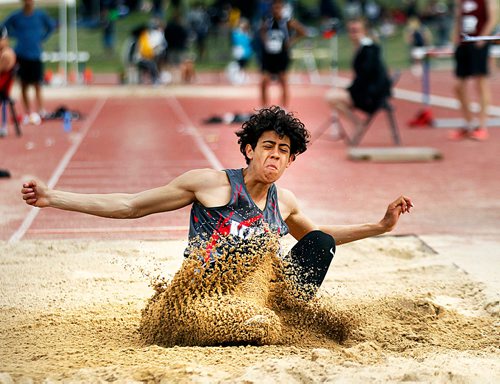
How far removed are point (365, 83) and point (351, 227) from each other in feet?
24.3

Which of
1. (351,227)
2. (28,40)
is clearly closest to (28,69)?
(28,40)

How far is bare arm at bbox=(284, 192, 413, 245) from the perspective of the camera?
4.88 meters

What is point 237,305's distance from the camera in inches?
174

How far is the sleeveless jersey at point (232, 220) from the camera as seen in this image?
4566 mm

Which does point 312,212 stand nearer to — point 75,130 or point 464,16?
point 464,16

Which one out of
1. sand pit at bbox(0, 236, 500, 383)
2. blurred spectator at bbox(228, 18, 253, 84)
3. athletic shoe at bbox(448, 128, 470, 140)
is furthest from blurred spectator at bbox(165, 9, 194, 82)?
sand pit at bbox(0, 236, 500, 383)

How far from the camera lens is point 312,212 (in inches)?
320

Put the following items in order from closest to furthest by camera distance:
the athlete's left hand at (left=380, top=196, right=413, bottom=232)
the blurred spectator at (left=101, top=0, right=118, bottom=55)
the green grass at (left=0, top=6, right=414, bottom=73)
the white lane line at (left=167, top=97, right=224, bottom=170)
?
1. the athlete's left hand at (left=380, top=196, right=413, bottom=232)
2. the white lane line at (left=167, top=97, right=224, bottom=170)
3. the blurred spectator at (left=101, top=0, right=118, bottom=55)
4. the green grass at (left=0, top=6, right=414, bottom=73)

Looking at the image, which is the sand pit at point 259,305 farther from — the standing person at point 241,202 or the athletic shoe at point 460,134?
the athletic shoe at point 460,134

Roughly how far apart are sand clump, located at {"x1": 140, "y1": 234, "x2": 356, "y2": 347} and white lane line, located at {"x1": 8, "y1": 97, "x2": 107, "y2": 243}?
8.89ft

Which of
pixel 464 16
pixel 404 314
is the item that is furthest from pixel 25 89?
pixel 404 314

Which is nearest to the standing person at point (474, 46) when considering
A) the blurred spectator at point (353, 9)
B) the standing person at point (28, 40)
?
the standing person at point (28, 40)

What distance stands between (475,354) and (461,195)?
4.90 m

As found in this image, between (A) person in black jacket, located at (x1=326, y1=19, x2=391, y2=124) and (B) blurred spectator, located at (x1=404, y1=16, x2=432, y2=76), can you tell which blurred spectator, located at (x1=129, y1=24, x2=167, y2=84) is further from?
(A) person in black jacket, located at (x1=326, y1=19, x2=391, y2=124)
